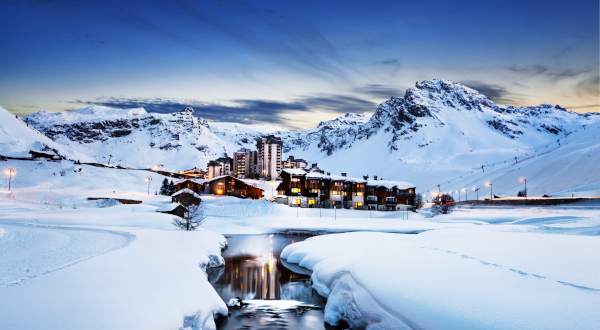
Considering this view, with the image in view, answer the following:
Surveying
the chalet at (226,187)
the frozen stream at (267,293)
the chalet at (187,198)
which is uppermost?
the chalet at (226,187)

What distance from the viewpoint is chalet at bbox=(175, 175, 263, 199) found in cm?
10519

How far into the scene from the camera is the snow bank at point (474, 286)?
10.6 meters

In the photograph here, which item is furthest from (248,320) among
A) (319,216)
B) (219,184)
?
(219,184)

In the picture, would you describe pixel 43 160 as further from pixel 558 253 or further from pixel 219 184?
pixel 558 253

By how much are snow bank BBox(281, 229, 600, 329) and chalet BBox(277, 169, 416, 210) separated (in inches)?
2701

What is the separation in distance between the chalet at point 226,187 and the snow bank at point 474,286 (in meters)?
85.6

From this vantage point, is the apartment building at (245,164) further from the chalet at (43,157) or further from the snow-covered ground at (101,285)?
the snow-covered ground at (101,285)

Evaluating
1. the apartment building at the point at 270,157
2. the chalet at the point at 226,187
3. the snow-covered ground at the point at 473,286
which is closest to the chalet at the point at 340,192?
the chalet at the point at 226,187

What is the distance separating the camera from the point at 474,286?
13.0m

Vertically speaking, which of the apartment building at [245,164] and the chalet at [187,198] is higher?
the apartment building at [245,164]

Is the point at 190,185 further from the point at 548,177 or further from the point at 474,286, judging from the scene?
the point at 548,177

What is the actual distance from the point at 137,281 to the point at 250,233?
45.4m

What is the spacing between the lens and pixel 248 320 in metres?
Result: 17.2

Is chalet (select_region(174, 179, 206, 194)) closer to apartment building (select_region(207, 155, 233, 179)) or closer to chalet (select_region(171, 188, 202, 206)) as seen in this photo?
chalet (select_region(171, 188, 202, 206))
